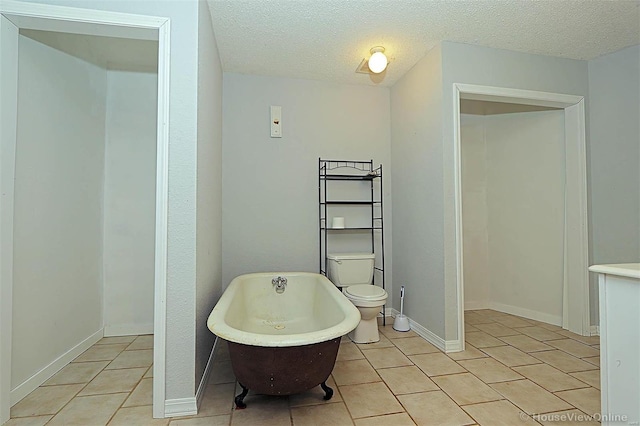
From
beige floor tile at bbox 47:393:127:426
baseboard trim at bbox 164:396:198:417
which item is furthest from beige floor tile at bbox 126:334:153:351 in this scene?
baseboard trim at bbox 164:396:198:417

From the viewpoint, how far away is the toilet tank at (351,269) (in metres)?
2.89

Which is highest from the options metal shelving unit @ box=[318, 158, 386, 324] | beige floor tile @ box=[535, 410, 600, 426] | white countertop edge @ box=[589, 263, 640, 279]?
metal shelving unit @ box=[318, 158, 386, 324]

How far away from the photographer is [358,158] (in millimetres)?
3295

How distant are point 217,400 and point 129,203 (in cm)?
191

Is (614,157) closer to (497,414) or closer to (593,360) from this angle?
(593,360)

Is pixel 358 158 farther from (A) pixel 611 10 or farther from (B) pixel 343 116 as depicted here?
(A) pixel 611 10

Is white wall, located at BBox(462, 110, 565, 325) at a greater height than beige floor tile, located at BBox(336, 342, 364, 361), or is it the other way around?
white wall, located at BBox(462, 110, 565, 325)

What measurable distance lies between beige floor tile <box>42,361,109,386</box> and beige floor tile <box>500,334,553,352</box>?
3087mm

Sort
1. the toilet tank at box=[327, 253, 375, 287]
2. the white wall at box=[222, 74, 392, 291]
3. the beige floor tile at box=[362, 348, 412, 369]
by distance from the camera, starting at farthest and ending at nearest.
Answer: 1. the white wall at box=[222, 74, 392, 291]
2. the toilet tank at box=[327, 253, 375, 287]
3. the beige floor tile at box=[362, 348, 412, 369]

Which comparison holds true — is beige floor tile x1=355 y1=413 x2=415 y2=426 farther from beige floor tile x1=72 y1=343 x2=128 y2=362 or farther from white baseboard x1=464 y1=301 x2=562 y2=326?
white baseboard x1=464 y1=301 x2=562 y2=326

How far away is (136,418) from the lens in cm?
162

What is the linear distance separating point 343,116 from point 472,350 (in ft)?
7.90

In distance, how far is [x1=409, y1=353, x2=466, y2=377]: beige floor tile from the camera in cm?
212

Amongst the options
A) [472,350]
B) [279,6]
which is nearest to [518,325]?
[472,350]
